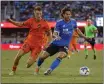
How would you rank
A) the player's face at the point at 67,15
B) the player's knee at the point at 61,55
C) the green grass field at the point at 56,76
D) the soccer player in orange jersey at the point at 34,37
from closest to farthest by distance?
the green grass field at the point at 56,76 → the player's face at the point at 67,15 → the player's knee at the point at 61,55 → the soccer player in orange jersey at the point at 34,37

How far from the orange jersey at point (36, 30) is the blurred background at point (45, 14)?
30.6 metres

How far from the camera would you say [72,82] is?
12633 mm

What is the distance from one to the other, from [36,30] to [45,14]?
33.4 meters

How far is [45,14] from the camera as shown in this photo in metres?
48.9

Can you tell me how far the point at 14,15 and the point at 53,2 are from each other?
5729mm

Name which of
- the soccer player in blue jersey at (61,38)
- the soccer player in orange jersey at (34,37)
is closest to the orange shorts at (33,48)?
the soccer player in orange jersey at (34,37)

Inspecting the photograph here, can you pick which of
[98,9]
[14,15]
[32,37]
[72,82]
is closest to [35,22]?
[32,37]

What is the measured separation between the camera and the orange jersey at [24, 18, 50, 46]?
1557 cm

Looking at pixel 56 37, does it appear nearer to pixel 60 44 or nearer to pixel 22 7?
pixel 60 44

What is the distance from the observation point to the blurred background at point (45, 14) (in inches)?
1873

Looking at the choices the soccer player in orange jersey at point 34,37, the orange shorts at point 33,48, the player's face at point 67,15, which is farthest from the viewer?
the orange shorts at point 33,48

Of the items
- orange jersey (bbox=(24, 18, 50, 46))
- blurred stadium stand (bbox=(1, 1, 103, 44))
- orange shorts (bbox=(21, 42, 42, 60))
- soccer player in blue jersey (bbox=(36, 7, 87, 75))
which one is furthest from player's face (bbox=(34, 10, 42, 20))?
blurred stadium stand (bbox=(1, 1, 103, 44))

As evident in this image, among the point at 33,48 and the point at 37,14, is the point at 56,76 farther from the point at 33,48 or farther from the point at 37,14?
the point at 37,14

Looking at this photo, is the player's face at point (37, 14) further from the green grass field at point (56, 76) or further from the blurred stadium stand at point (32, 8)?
the blurred stadium stand at point (32, 8)
